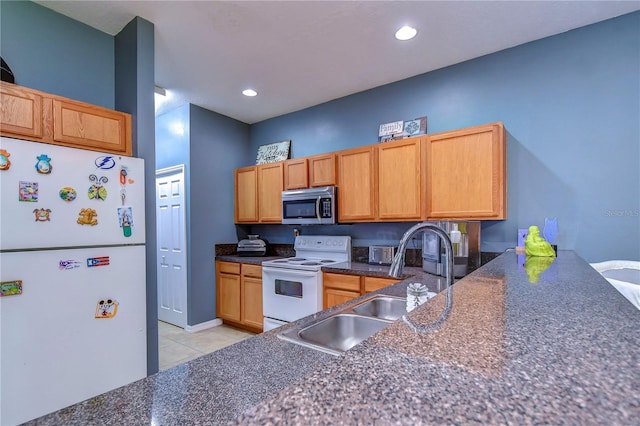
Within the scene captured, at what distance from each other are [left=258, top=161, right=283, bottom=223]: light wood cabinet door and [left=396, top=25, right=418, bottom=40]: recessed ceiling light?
1.96 m

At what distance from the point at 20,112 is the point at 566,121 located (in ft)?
12.4

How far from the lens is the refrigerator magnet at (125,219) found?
199 centimetres

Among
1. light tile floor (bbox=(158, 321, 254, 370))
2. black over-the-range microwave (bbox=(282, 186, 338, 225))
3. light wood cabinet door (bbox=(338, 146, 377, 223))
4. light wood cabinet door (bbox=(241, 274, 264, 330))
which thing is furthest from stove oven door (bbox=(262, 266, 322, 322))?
light wood cabinet door (bbox=(338, 146, 377, 223))

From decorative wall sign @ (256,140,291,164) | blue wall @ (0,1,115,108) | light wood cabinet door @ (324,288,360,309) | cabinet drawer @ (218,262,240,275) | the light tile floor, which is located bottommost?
the light tile floor

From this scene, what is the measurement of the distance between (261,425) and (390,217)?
2692mm

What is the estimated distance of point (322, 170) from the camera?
11.1 feet

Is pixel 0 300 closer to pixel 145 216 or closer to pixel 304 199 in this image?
pixel 145 216

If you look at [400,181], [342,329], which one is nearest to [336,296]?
[400,181]

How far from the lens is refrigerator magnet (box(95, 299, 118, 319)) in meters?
1.85

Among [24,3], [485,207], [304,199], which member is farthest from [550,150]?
[24,3]

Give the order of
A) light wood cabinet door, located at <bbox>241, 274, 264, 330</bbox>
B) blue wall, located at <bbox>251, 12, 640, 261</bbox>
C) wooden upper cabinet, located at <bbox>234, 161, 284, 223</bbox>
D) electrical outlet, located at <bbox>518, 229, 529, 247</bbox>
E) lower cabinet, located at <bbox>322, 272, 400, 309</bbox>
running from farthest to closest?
wooden upper cabinet, located at <bbox>234, 161, 284, 223</bbox>, light wood cabinet door, located at <bbox>241, 274, 264, 330</bbox>, lower cabinet, located at <bbox>322, 272, 400, 309</bbox>, electrical outlet, located at <bbox>518, 229, 529, 247</bbox>, blue wall, located at <bbox>251, 12, 640, 261</bbox>

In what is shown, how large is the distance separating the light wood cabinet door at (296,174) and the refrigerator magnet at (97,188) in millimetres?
1979

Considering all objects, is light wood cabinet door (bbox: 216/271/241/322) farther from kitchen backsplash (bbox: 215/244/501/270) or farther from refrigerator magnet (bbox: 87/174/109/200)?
refrigerator magnet (bbox: 87/174/109/200)

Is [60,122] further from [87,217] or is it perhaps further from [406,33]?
[406,33]
